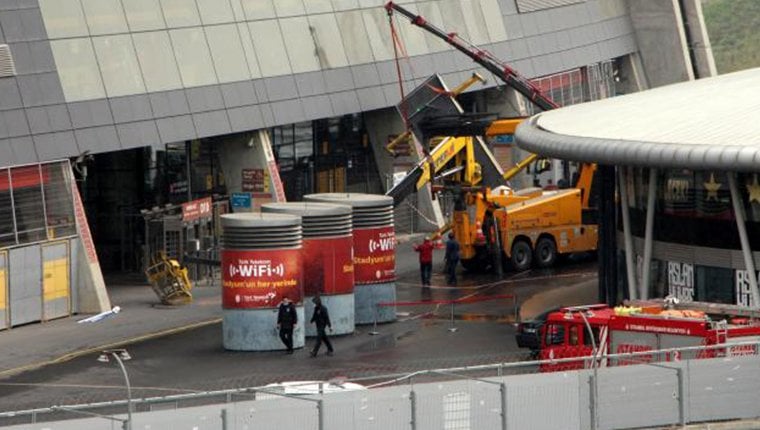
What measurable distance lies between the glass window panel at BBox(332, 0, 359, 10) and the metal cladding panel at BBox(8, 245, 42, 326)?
1747 cm

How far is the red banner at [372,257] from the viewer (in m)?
51.8

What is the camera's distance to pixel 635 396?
33.8 metres

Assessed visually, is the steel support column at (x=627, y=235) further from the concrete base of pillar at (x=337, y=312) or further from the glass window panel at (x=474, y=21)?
the glass window panel at (x=474, y=21)

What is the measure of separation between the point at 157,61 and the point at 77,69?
3.48 m

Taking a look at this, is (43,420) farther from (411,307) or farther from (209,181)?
(209,181)

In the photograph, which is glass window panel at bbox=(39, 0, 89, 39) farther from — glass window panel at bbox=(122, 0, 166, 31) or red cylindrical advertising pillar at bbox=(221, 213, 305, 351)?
red cylindrical advertising pillar at bbox=(221, 213, 305, 351)

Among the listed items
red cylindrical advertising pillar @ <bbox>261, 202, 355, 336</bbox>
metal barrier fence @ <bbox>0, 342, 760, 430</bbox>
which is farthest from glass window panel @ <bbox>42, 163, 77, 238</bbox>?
metal barrier fence @ <bbox>0, 342, 760, 430</bbox>

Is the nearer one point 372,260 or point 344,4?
point 372,260

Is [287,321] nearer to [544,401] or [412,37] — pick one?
[544,401]

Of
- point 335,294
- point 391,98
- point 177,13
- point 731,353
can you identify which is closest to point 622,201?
point 335,294

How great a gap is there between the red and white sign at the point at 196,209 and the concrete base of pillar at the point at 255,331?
1081 cm

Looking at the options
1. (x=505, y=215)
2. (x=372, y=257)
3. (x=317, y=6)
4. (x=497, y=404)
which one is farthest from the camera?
(x=317, y=6)

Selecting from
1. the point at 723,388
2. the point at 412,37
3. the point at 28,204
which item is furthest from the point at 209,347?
the point at 412,37

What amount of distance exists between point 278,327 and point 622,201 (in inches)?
336
